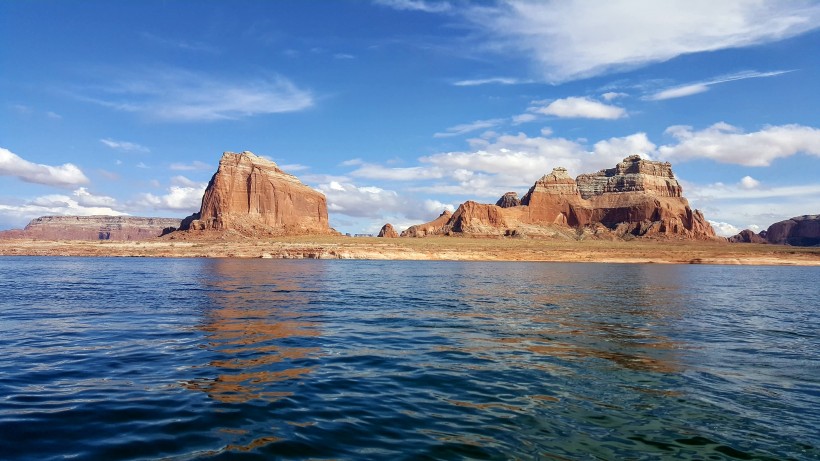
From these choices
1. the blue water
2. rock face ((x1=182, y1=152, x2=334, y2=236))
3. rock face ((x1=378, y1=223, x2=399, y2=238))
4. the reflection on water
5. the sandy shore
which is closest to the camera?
the blue water

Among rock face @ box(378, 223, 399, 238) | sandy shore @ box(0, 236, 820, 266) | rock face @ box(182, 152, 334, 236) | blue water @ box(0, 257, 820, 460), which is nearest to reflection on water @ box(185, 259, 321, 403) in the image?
blue water @ box(0, 257, 820, 460)

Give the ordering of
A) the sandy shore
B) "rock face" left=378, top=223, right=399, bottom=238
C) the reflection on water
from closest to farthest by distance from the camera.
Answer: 1. the reflection on water
2. the sandy shore
3. "rock face" left=378, top=223, right=399, bottom=238

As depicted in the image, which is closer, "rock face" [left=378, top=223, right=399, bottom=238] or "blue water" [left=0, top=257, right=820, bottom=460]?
"blue water" [left=0, top=257, right=820, bottom=460]

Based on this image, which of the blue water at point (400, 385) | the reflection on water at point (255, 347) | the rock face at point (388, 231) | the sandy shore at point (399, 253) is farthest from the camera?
the rock face at point (388, 231)

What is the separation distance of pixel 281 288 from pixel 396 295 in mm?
8893

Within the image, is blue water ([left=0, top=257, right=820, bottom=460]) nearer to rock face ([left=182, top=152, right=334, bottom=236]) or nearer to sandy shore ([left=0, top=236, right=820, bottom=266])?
sandy shore ([left=0, top=236, right=820, bottom=266])

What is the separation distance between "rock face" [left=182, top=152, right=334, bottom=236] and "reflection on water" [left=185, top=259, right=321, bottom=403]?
140 meters

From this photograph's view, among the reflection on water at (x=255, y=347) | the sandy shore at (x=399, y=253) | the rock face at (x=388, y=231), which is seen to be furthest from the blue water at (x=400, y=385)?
the rock face at (x=388, y=231)

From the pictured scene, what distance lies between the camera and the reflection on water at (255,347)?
10609mm

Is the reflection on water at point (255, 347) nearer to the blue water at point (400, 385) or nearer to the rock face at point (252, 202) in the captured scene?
the blue water at point (400, 385)

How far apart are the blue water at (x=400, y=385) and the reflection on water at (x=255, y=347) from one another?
0.08 meters

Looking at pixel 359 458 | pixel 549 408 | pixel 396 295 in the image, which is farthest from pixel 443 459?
pixel 396 295

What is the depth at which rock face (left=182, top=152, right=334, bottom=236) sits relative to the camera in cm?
16662

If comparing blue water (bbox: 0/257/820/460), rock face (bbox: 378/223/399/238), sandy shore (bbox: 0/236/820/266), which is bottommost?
blue water (bbox: 0/257/820/460)
